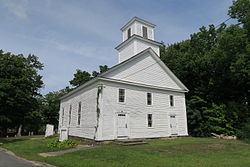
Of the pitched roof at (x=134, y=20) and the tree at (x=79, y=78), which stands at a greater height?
the pitched roof at (x=134, y=20)

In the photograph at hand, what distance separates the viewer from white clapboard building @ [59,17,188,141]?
47.6ft

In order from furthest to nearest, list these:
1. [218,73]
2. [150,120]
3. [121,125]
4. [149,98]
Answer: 1. [218,73]
2. [149,98]
3. [150,120]
4. [121,125]

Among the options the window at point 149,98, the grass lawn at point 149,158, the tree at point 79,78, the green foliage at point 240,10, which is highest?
the green foliage at point 240,10

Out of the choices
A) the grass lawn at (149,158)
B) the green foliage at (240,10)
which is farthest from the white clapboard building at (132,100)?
the green foliage at (240,10)

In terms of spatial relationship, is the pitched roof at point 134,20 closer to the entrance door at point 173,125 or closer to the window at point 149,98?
the window at point 149,98

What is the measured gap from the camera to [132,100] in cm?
1614

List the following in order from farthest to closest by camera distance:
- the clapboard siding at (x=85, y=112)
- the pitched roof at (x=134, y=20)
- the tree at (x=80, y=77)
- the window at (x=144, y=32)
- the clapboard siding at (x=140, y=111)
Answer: the tree at (x=80, y=77), the window at (x=144, y=32), the pitched roof at (x=134, y=20), the clapboard siding at (x=85, y=112), the clapboard siding at (x=140, y=111)

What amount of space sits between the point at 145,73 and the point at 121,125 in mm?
5791

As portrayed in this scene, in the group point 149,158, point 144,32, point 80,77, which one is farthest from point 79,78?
point 149,158

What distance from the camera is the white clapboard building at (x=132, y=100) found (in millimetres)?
14508

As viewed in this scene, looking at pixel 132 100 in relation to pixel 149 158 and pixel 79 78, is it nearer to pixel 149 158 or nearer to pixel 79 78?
pixel 149 158

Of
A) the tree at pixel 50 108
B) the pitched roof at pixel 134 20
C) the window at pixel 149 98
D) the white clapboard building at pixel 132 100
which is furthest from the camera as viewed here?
the tree at pixel 50 108

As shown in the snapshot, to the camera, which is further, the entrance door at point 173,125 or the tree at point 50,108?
the tree at point 50,108

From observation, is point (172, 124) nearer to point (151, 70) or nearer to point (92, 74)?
point (151, 70)
